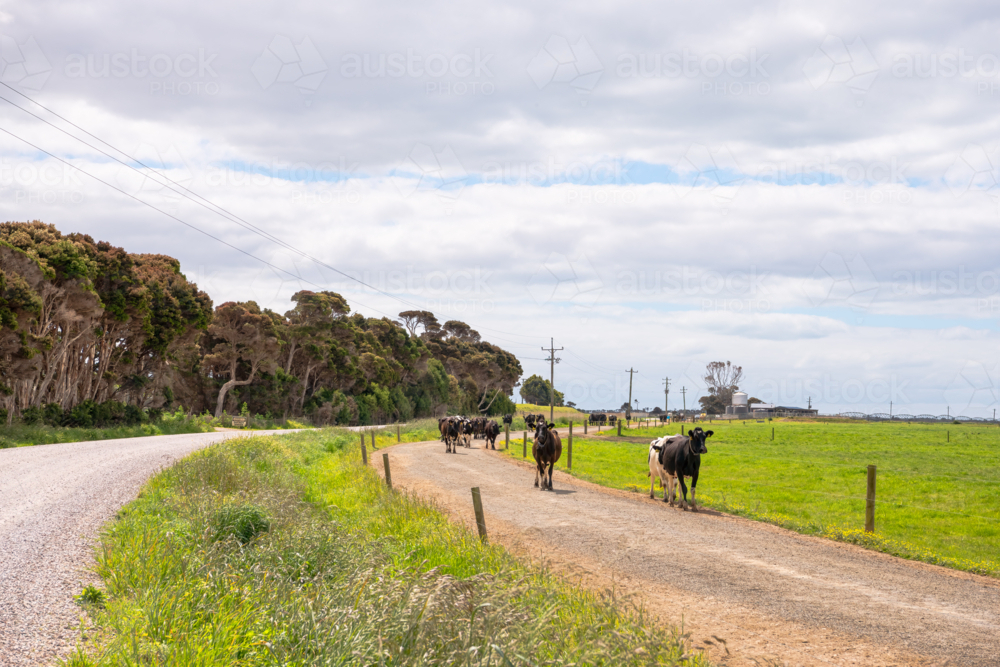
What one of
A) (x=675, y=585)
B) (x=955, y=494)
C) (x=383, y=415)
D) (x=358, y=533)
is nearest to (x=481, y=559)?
(x=358, y=533)

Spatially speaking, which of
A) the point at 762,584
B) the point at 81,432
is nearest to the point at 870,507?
the point at 762,584

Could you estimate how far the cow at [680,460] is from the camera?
57.1 ft

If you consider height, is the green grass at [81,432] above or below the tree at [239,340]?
below

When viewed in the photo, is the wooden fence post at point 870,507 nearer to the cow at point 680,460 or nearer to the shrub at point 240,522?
the cow at point 680,460

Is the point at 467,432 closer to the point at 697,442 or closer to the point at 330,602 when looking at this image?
the point at 697,442

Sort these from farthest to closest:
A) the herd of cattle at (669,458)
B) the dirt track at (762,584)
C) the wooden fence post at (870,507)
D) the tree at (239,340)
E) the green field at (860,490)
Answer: the tree at (239,340)
the herd of cattle at (669,458)
the green field at (860,490)
the wooden fence post at (870,507)
the dirt track at (762,584)

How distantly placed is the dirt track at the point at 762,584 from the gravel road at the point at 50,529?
5.88 meters

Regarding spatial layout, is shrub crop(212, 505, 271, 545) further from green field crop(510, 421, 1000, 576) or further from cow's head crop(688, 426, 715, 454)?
green field crop(510, 421, 1000, 576)

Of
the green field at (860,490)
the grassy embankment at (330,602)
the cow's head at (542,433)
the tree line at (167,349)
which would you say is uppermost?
the tree line at (167,349)

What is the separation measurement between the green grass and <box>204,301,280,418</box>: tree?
10.5 m

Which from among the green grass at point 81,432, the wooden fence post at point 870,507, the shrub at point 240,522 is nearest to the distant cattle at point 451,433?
the green grass at point 81,432

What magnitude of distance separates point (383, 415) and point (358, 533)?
69.4 m

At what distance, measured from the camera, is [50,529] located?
38.1 feet

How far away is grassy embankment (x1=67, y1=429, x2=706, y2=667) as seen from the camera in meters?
5.57
